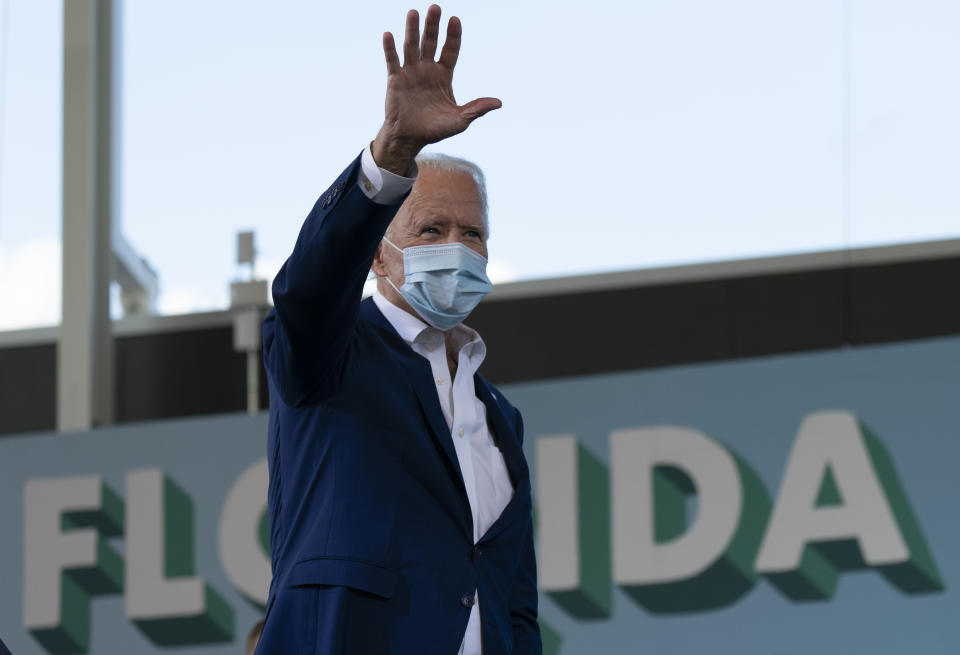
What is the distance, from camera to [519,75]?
5.69 meters

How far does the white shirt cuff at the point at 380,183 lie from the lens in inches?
66.2

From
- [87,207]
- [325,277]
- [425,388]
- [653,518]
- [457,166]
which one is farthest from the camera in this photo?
[87,207]

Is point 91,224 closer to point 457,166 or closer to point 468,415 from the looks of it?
point 457,166

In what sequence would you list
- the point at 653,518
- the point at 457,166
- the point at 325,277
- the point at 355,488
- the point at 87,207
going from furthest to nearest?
the point at 87,207 < the point at 653,518 < the point at 457,166 < the point at 355,488 < the point at 325,277

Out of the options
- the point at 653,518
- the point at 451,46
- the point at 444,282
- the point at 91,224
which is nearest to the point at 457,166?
the point at 444,282

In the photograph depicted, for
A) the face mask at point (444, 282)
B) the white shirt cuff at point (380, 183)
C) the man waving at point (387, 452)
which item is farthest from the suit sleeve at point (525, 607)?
the white shirt cuff at point (380, 183)

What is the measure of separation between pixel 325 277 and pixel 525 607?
0.62 m

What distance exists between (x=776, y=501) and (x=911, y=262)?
1134 millimetres

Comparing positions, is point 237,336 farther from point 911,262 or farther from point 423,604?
point 423,604

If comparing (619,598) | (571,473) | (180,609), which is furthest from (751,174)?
(180,609)

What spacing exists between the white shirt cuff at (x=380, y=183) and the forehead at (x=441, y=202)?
37cm

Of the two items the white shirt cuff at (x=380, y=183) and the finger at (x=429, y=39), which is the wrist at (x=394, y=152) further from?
the finger at (x=429, y=39)

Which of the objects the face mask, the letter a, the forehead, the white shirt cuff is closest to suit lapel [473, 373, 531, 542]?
the face mask

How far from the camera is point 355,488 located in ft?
5.87
